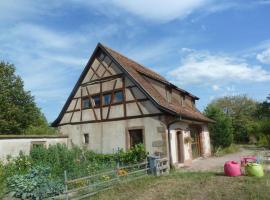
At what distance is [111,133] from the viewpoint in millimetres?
19656

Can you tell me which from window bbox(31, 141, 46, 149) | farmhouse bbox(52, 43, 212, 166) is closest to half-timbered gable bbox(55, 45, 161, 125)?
farmhouse bbox(52, 43, 212, 166)

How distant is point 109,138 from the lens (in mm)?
19734

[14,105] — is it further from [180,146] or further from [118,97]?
[180,146]

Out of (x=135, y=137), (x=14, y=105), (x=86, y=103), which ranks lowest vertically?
(x=135, y=137)

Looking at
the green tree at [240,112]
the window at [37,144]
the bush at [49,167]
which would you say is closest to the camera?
the bush at [49,167]

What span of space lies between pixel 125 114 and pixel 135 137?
4.93 ft

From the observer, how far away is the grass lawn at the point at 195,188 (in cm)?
1000

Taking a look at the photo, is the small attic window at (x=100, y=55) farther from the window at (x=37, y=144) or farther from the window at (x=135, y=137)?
the window at (x=37, y=144)

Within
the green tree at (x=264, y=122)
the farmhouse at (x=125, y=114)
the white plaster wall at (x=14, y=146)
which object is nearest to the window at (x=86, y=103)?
the farmhouse at (x=125, y=114)

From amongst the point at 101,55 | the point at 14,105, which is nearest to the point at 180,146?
the point at 101,55

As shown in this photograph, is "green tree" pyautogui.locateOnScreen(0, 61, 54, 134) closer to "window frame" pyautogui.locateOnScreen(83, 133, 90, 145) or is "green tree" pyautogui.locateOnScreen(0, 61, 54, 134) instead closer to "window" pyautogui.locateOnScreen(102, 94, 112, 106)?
"window frame" pyautogui.locateOnScreen(83, 133, 90, 145)

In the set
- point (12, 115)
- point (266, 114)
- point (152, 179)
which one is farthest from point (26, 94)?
point (266, 114)

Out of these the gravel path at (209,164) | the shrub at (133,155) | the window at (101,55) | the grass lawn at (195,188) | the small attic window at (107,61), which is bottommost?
the grass lawn at (195,188)

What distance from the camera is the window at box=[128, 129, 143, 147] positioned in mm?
18516
